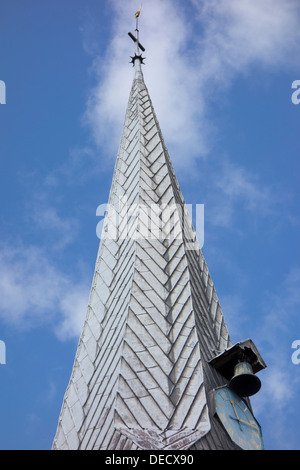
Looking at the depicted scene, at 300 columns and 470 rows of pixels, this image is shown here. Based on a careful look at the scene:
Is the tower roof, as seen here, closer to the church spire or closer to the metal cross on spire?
the church spire

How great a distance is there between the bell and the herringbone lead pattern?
22.0 inches

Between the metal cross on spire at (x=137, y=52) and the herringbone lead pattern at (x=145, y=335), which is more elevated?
the metal cross on spire at (x=137, y=52)

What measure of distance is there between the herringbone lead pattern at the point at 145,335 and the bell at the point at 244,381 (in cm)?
56

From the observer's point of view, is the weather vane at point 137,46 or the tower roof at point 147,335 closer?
the tower roof at point 147,335

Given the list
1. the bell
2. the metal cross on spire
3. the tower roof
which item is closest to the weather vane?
the metal cross on spire

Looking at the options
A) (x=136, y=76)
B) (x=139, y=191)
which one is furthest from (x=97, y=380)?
(x=136, y=76)

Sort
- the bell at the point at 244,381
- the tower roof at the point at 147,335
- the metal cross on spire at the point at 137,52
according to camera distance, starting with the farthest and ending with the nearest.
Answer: the metal cross on spire at the point at 137,52, the bell at the point at 244,381, the tower roof at the point at 147,335

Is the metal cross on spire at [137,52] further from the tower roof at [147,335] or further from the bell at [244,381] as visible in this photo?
the bell at [244,381]

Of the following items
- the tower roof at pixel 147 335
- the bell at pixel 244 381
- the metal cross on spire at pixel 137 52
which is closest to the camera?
the tower roof at pixel 147 335

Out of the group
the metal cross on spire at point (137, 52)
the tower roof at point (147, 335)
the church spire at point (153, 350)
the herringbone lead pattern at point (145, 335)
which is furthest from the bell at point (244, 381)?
the metal cross on spire at point (137, 52)

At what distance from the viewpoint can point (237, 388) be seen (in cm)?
1909

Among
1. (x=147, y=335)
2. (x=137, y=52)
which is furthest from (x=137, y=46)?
(x=147, y=335)

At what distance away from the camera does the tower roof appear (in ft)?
54.7

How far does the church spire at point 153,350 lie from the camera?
16.7 m
